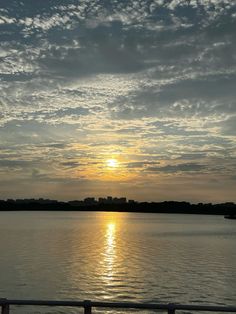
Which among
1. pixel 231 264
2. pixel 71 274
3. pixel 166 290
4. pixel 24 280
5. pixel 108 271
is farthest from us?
pixel 231 264

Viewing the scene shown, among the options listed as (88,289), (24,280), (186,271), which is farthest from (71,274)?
(186,271)

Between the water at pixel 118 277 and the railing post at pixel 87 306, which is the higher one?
the railing post at pixel 87 306

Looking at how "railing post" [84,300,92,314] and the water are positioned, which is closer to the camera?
"railing post" [84,300,92,314]

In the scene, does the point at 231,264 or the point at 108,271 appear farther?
the point at 231,264

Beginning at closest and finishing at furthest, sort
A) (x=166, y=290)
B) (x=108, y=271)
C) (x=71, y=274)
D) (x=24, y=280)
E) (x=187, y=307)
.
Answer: (x=187, y=307)
(x=166, y=290)
(x=24, y=280)
(x=71, y=274)
(x=108, y=271)

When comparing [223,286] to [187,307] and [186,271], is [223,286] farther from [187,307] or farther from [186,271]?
[187,307]

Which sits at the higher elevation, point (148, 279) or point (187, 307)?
point (187, 307)

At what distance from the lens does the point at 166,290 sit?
44.0 metres

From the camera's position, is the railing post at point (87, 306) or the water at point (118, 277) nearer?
the railing post at point (87, 306)

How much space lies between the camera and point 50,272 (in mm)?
55938

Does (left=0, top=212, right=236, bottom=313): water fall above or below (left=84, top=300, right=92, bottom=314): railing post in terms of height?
below

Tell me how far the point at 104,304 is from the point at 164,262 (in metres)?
61.9

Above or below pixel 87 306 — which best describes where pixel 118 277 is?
below

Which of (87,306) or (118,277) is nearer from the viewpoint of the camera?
(87,306)
